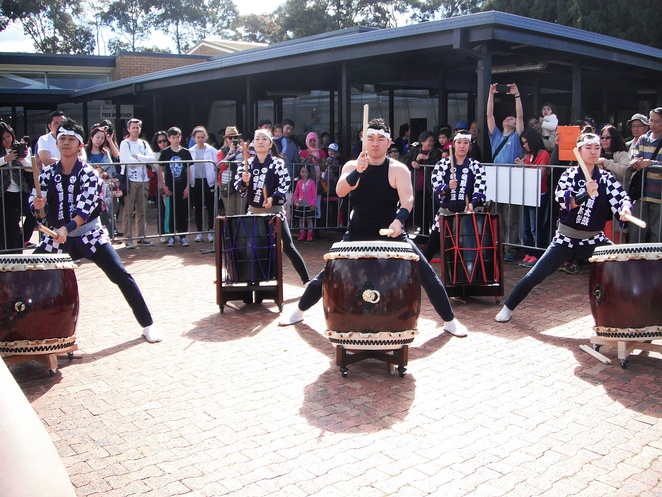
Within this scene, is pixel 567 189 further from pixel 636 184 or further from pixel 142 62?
pixel 142 62

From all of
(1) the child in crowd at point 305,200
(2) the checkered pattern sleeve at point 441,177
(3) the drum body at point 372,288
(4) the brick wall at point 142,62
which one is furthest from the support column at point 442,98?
(4) the brick wall at point 142,62

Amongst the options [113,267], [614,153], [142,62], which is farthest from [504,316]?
[142,62]

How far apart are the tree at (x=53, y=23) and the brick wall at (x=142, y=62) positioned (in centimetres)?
2417

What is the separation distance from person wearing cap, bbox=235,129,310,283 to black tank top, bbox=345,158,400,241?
2.11 meters

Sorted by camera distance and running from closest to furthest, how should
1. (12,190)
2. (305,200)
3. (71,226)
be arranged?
(71,226) < (12,190) < (305,200)

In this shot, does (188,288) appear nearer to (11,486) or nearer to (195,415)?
Result: (195,415)

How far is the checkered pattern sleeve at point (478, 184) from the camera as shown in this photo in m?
8.04

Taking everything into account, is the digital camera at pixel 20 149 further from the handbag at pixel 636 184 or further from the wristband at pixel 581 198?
the handbag at pixel 636 184

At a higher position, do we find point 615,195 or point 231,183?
point 231,183

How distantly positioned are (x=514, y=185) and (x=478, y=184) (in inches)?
62.7

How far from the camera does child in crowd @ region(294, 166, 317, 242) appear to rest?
1201 centimetres

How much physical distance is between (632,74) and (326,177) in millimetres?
8128

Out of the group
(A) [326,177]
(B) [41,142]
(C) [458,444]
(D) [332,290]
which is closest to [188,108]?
(A) [326,177]

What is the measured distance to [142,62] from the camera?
2586cm
